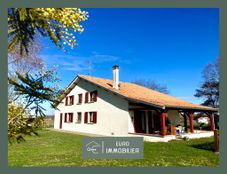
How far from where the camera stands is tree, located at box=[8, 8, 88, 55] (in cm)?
462

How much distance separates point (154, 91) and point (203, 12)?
1127 cm

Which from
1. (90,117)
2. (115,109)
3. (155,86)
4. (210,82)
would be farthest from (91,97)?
(210,82)

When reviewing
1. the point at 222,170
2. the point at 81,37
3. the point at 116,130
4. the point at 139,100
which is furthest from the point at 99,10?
the point at 116,130

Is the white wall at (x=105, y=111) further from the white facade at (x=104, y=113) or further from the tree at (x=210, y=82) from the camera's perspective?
the tree at (x=210, y=82)

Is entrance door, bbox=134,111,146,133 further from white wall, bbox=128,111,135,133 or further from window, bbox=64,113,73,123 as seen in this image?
window, bbox=64,113,73,123

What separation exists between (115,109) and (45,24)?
34.5 ft

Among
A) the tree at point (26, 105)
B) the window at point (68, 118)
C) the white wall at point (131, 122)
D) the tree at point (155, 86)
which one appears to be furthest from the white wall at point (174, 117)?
the tree at point (26, 105)

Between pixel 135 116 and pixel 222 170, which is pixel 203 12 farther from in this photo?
pixel 135 116

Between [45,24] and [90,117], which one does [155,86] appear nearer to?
[90,117]

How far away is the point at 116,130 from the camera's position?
1451cm

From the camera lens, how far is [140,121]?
51.8 ft

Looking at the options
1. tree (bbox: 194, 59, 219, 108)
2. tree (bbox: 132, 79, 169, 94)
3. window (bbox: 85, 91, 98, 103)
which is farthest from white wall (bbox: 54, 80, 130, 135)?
tree (bbox: 194, 59, 219, 108)

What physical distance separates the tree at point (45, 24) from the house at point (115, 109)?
823cm

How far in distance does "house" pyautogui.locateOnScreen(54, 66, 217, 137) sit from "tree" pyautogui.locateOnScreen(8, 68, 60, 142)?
320 inches
